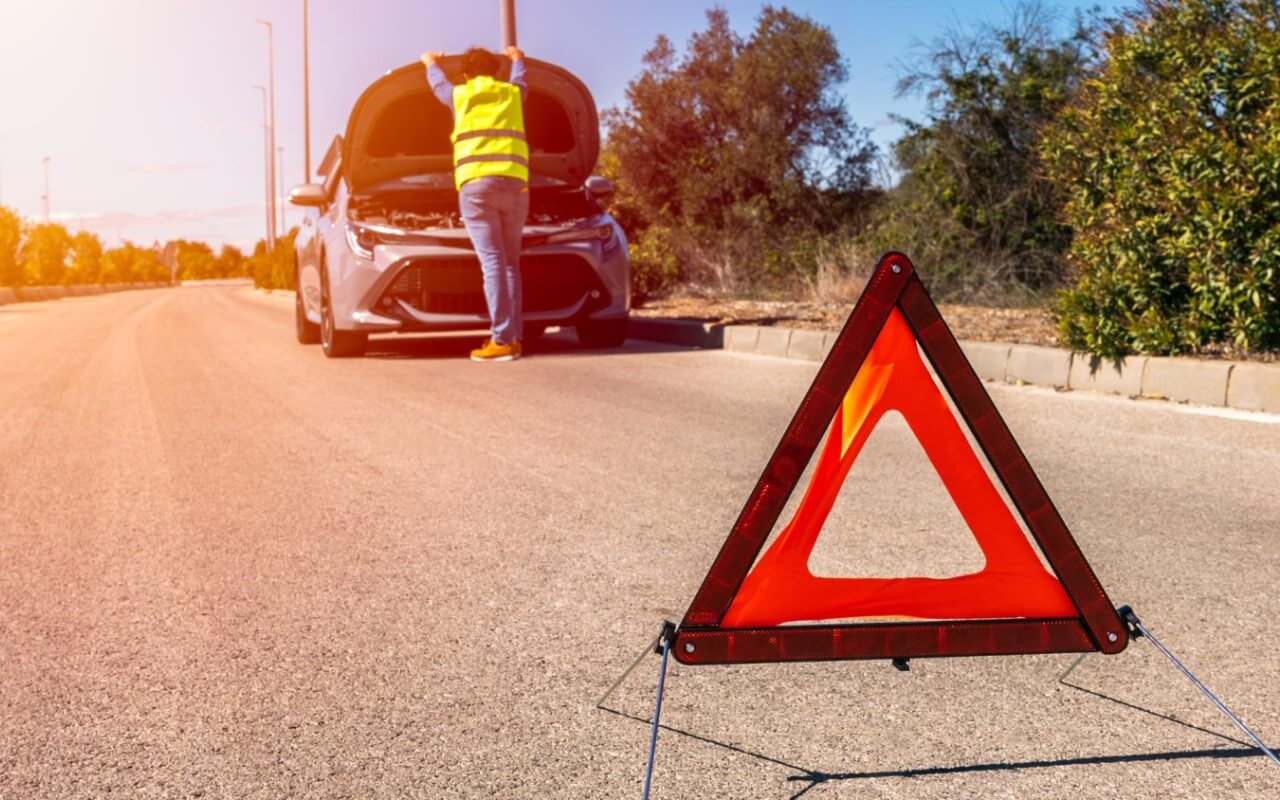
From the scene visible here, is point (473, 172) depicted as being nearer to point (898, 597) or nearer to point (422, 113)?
point (422, 113)

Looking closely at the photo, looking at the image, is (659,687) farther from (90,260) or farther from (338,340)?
(90,260)

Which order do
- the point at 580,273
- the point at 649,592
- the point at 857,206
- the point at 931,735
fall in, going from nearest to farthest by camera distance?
1. the point at 931,735
2. the point at 649,592
3. the point at 580,273
4. the point at 857,206

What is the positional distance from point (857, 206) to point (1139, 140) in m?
13.1

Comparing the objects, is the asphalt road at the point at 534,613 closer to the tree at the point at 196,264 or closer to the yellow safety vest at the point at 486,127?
the yellow safety vest at the point at 486,127

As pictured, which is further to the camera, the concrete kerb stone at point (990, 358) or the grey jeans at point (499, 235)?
the grey jeans at point (499, 235)

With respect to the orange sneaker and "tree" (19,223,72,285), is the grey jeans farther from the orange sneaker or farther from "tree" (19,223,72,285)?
"tree" (19,223,72,285)

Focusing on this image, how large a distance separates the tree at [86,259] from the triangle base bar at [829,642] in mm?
79902

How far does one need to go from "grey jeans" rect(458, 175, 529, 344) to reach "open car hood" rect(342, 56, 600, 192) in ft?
3.30

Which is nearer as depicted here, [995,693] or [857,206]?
[995,693]

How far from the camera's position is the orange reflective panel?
99.1 inches

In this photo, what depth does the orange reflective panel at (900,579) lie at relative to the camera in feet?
8.26

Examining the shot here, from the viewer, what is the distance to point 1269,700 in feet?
9.26

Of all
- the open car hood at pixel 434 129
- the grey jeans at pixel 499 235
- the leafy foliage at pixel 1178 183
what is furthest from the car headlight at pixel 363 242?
the leafy foliage at pixel 1178 183

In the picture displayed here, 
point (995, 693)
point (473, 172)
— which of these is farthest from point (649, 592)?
point (473, 172)
